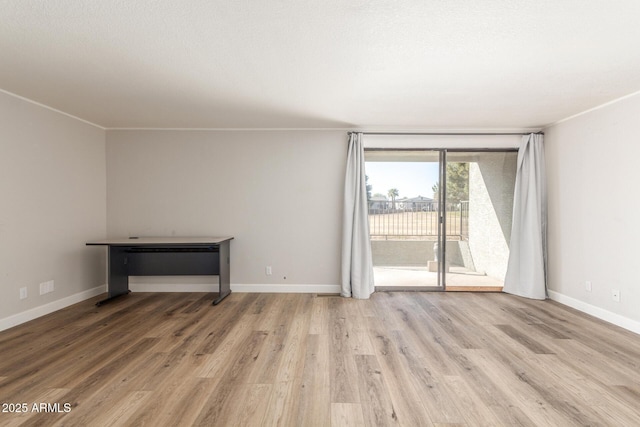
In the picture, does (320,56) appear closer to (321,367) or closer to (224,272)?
(321,367)

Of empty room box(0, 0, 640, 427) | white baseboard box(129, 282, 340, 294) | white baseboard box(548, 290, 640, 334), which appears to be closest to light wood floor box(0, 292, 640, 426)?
empty room box(0, 0, 640, 427)

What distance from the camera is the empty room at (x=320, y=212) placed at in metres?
1.76

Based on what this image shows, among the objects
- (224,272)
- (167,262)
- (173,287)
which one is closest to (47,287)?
(167,262)

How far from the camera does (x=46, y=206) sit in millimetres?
3270

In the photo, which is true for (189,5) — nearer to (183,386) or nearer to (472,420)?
(183,386)

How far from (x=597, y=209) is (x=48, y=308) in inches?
243

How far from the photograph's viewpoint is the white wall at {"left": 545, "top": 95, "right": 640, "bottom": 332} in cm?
290

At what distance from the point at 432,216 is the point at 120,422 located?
12.9 ft

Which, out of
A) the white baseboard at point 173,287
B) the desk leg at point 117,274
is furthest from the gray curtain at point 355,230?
the desk leg at point 117,274

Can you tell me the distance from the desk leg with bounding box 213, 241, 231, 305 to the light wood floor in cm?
39

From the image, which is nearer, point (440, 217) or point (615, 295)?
point (615, 295)

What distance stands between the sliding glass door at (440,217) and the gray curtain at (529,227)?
16 cm

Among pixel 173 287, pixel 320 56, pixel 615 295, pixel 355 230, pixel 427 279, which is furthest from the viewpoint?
pixel 427 279

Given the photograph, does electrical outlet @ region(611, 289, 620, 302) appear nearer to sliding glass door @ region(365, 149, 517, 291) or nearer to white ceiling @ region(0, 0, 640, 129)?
sliding glass door @ region(365, 149, 517, 291)
